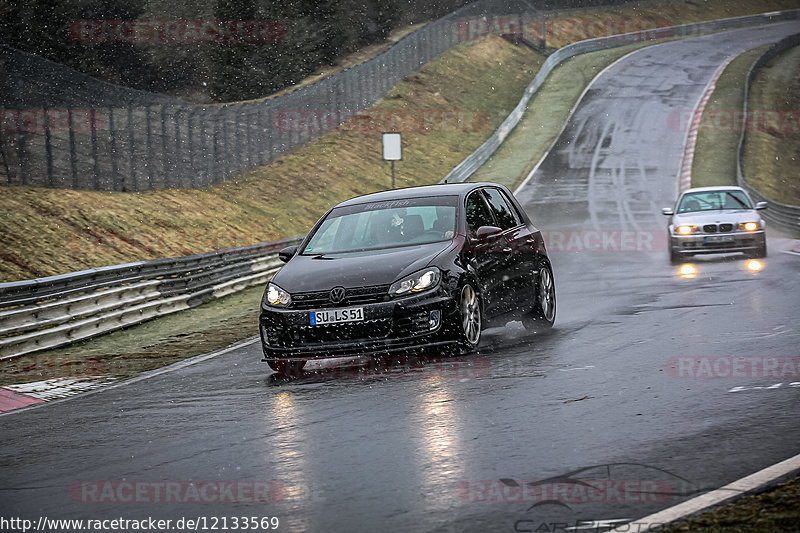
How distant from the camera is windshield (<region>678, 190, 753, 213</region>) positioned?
72.5 ft

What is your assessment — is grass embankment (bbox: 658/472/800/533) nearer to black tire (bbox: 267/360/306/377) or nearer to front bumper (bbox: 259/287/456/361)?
front bumper (bbox: 259/287/456/361)

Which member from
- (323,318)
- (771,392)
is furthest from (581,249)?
(771,392)

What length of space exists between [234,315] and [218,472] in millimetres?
11967

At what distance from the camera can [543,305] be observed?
12.5 metres

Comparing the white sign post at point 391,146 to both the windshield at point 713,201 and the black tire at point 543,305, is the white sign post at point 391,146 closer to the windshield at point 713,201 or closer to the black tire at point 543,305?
the windshield at point 713,201

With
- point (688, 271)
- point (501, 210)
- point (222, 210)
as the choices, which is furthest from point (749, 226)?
point (222, 210)

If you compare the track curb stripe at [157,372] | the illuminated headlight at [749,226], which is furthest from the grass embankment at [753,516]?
the illuminated headlight at [749,226]

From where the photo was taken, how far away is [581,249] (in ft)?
86.8

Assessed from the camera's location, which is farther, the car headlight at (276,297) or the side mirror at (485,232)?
the side mirror at (485,232)

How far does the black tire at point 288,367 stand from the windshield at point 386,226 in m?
1.20

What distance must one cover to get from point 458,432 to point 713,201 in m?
16.8

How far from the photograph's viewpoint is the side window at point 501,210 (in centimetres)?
1223

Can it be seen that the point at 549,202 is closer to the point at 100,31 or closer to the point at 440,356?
the point at 440,356

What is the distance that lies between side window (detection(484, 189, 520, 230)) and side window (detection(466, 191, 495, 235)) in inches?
7.8
